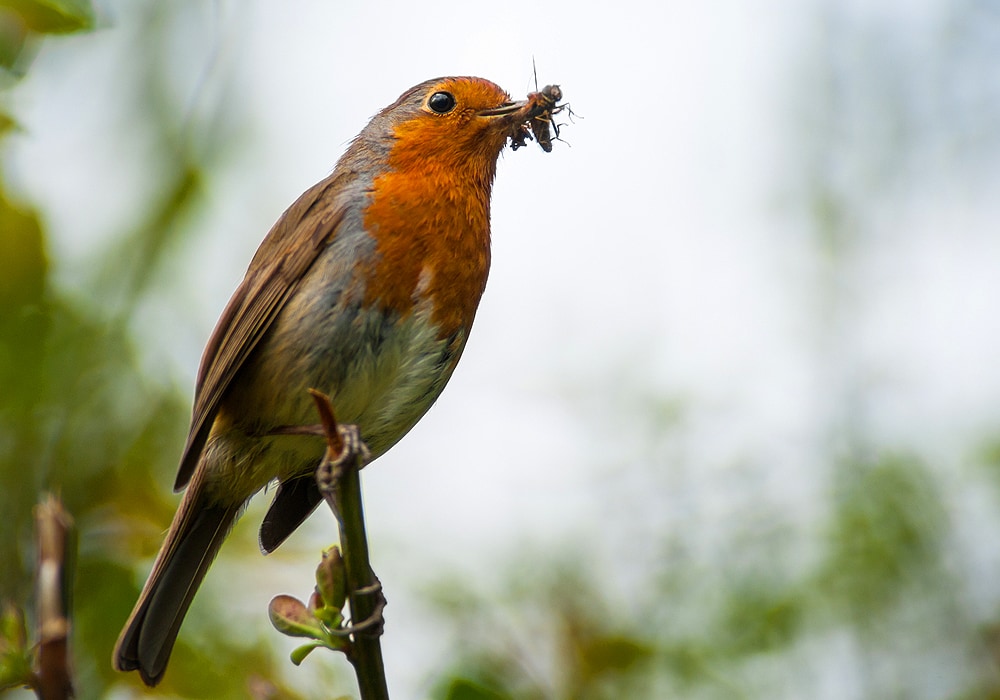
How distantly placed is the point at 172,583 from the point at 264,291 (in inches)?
34.0

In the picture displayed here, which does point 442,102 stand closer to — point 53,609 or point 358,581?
point 358,581

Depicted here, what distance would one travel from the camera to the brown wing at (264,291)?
116 inches

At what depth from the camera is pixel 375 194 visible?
3062 millimetres

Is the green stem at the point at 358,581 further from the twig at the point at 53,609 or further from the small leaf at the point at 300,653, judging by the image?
the twig at the point at 53,609

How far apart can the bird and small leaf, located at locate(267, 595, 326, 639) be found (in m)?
0.88

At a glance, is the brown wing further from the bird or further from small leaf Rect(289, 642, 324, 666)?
small leaf Rect(289, 642, 324, 666)

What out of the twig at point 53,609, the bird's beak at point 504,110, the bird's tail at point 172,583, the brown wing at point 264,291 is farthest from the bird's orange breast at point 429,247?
the twig at point 53,609

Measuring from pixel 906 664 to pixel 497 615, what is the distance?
1.18 meters

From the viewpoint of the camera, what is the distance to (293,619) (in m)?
1.84

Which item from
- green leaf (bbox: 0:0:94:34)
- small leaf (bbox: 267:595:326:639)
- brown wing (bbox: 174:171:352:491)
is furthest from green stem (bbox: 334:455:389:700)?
brown wing (bbox: 174:171:352:491)

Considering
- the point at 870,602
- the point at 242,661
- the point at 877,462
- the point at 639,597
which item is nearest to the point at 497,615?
the point at 639,597

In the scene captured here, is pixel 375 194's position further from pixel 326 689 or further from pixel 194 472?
pixel 326 689

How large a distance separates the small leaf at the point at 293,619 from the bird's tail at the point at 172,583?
65cm

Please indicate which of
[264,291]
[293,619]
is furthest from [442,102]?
[293,619]
